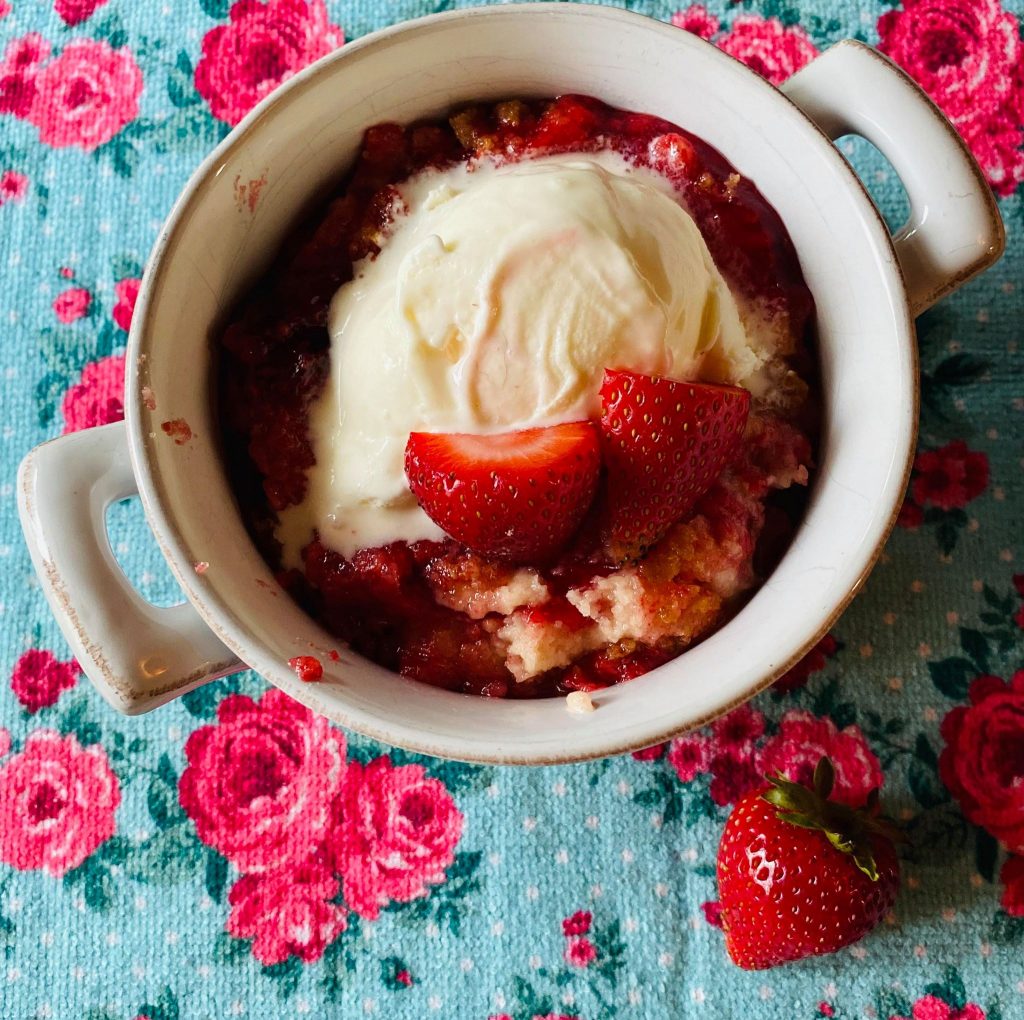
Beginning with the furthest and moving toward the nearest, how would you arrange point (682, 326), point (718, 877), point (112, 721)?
point (112, 721)
point (718, 877)
point (682, 326)

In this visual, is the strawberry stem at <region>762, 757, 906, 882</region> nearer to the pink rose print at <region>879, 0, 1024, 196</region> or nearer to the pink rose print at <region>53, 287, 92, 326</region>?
the pink rose print at <region>879, 0, 1024, 196</region>

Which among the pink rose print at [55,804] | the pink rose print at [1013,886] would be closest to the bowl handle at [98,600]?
the pink rose print at [55,804]

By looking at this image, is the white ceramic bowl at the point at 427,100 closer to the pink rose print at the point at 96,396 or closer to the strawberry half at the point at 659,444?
the strawberry half at the point at 659,444

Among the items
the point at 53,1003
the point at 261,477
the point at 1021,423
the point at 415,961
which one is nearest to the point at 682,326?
the point at 261,477

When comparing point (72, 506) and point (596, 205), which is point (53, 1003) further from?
point (596, 205)

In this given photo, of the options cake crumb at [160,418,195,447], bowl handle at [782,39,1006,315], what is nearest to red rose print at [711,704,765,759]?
bowl handle at [782,39,1006,315]
